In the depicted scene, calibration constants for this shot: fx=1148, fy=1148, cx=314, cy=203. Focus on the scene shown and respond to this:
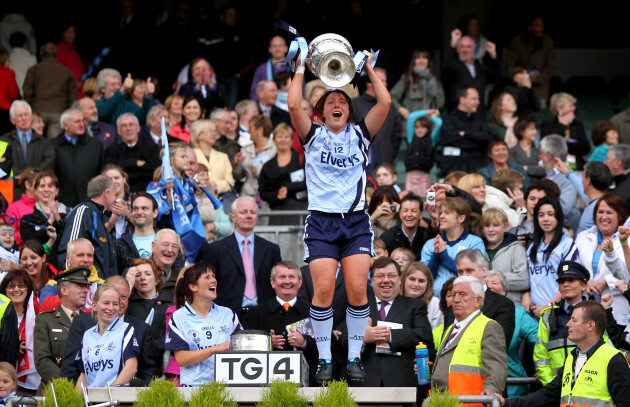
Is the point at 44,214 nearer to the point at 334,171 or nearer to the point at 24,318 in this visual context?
the point at 24,318

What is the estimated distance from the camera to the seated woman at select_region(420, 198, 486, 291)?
38.9 ft

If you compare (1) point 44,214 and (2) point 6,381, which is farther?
(1) point 44,214

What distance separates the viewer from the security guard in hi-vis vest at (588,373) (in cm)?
942

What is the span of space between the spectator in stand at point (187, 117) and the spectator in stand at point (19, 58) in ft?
11.8

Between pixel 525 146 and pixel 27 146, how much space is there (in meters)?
6.65

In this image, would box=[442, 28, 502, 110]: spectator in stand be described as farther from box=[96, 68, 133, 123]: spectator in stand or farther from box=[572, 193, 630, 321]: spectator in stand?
box=[572, 193, 630, 321]: spectator in stand

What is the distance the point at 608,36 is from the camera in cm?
2284

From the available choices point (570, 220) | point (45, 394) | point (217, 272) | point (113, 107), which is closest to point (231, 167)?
point (113, 107)

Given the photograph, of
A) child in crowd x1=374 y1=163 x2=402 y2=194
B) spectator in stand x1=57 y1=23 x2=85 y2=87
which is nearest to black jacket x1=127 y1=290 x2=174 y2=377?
child in crowd x1=374 y1=163 x2=402 y2=194

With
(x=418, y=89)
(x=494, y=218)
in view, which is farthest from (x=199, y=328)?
(x=418, y=89)

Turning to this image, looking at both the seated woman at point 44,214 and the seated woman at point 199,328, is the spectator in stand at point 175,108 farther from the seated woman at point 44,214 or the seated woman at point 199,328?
the seated woman at point 199,328

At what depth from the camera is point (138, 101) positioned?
16578 mm

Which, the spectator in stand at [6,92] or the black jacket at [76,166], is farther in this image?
the spectator in stand at [6,92]

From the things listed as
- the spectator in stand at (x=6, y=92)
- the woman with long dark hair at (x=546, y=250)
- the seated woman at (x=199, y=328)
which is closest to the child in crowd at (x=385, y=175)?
the woman with long dark hair at (x=546, y=250)
